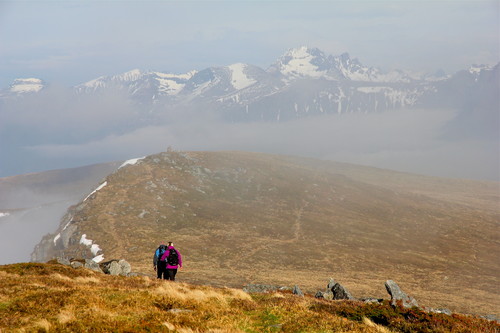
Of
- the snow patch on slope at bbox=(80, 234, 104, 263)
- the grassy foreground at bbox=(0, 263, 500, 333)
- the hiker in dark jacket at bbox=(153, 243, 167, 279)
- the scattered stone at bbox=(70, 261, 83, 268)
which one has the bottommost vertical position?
the snow patch on slope at bbox=(80, 234, 104, 263)

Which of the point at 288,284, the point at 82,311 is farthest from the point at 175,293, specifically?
the point at 288,284

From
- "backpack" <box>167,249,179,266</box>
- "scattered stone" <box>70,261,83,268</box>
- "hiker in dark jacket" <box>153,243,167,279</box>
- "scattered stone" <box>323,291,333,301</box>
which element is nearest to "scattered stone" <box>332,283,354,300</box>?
"scattered stone" <box>323,291,333,301</box>

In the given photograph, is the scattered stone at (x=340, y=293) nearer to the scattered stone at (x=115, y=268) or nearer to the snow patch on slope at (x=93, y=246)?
the scattered stone at (x=115, y=268)

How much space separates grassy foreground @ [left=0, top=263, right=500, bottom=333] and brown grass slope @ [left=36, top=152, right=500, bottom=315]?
25.7 m

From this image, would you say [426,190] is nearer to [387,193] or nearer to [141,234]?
[387,193]

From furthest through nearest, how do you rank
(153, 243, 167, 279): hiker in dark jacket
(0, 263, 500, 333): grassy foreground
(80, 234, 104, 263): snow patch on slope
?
(80, 234, 104, 263): snow patch on slope → (153, 243, 167, 279): hiker in dark jacket → (0, 263, 500, 333): grassy foreground

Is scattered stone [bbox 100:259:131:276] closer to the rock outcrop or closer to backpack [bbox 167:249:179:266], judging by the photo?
backpack [bbox 167:249:179:266]

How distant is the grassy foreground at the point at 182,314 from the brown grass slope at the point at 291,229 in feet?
84.5

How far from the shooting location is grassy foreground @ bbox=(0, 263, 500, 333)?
1312 cm

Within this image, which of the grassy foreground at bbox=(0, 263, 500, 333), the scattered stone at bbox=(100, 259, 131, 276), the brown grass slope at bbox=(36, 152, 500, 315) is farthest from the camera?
the brown grass slope at bbox=(36, 152, 500, 315)

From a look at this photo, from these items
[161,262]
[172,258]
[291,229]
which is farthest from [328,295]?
[291,229]

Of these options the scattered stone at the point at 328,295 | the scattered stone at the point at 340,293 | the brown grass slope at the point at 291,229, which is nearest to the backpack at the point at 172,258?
the scattered stone at the point at 328,295

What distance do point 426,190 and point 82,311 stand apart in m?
168

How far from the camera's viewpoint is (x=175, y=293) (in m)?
18.9
